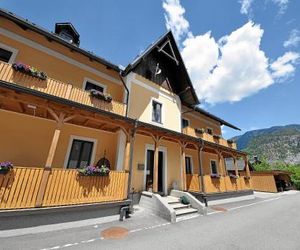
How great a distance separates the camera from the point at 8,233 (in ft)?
16.3

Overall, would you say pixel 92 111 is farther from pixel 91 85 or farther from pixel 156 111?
pixel 156 111

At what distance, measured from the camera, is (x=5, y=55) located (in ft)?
27.0

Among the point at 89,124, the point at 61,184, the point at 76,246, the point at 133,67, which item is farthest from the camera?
the point at 133,67

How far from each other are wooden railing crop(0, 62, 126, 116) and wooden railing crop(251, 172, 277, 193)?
76.7 ft

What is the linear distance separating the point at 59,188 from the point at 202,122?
15.9 m

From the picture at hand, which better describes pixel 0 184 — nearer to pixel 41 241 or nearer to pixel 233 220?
pixel 41 241

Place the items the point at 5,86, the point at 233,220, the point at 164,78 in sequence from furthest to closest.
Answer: the point at 164,78 < the point at 233,220 < the point at 5,86

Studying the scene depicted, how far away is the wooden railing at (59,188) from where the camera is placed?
5.14 metres

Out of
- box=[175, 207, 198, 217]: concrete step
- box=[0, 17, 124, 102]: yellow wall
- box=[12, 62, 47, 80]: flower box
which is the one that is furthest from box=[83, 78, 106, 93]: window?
box=[175, 207, 198, 217]: concrete step

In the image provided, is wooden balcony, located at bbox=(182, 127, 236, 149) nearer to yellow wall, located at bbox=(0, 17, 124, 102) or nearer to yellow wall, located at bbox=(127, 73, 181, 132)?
yellow wall, located at bbox=(127, 73, 181, 132)

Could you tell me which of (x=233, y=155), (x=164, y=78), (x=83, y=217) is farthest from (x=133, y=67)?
(x=233, y=155)

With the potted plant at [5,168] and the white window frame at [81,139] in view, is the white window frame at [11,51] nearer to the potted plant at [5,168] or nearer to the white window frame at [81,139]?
the white window frame at [81,139]

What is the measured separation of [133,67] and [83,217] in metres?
9.28

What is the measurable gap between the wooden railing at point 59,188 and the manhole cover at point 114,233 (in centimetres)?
117
